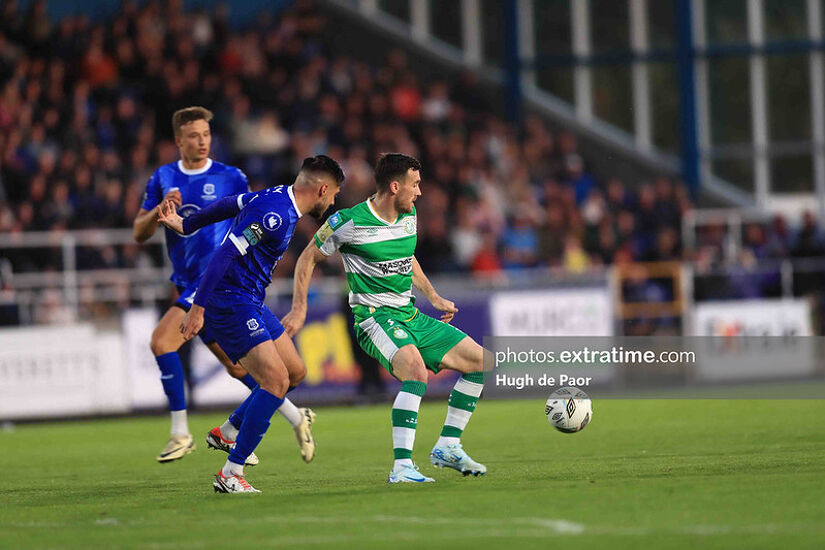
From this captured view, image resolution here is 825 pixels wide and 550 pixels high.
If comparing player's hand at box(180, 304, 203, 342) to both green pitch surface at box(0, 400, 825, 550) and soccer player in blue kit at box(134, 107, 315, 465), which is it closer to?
green pitch surface at box(0, 400, 825, 550)

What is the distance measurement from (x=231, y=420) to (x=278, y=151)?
43.9 feet

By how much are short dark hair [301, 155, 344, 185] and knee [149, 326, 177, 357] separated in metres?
3.14

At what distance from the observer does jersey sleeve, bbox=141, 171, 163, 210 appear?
11.7 metres

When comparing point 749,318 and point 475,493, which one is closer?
point 475,493

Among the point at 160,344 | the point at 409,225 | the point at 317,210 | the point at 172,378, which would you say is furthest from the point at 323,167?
the point at 172,378

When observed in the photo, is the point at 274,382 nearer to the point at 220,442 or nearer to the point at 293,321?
the point at 293,321

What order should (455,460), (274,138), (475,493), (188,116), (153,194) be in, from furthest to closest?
(274,138) < (153,194) < (188,116) < (455,460) < (475,493)

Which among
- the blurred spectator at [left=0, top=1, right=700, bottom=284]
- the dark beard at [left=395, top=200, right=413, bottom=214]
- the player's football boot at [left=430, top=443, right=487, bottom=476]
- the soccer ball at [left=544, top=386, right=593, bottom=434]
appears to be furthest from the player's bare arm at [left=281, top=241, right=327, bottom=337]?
the blurred spectator at [left=0, top=1, right=700, bottom=284]

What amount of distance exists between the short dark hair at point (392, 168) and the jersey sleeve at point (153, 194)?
260 centimetres

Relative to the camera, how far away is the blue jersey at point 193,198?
38.5 ft

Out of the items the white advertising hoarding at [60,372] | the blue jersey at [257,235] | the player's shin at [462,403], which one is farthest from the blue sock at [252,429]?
the white advertising hoarding at [60,372]

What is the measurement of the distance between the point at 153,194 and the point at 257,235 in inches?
105

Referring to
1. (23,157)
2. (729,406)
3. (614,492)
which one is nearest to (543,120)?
(23,157)

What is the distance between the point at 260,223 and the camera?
9328mm
